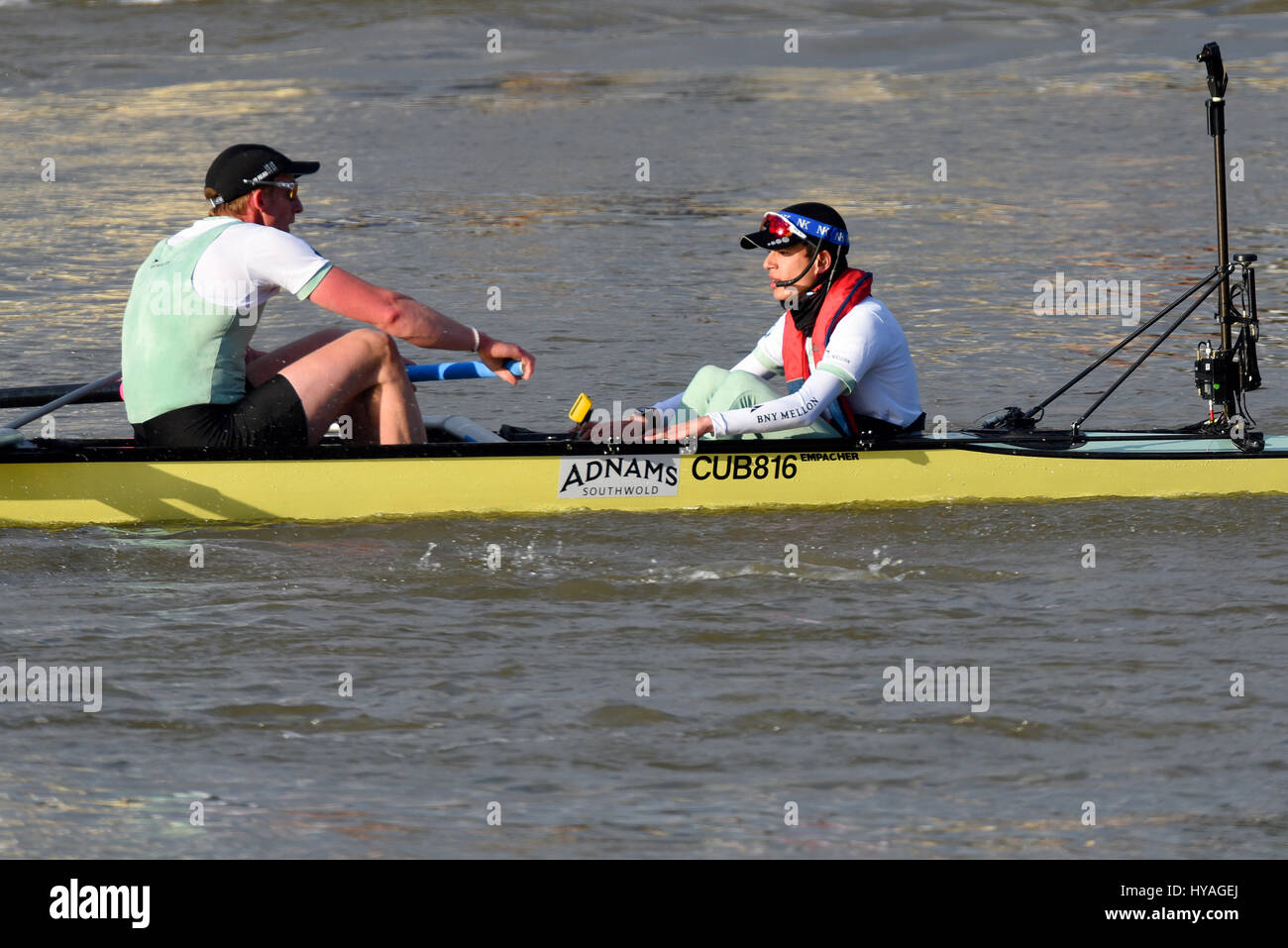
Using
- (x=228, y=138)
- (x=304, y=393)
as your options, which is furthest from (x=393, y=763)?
(x=228, y=138)

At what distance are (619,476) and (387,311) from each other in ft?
4.13

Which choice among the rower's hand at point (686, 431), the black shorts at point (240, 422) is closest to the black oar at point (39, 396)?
the black shorts at point (240, 422)

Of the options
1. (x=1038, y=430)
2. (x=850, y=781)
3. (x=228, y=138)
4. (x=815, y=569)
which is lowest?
(x=850, y=781)

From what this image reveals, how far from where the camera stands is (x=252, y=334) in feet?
23.2

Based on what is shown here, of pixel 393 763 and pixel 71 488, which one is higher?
pixel 71 488

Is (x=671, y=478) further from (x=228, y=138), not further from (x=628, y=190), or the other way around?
(x=228, y=138)

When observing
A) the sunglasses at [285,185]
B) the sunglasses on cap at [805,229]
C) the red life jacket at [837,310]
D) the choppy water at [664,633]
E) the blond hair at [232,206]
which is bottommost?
the choppy water at [664,633]

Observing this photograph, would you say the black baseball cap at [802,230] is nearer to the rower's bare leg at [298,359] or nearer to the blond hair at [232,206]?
the rower's bare leg at [298,359]

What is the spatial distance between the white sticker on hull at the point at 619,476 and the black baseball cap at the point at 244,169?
1637 millimetres

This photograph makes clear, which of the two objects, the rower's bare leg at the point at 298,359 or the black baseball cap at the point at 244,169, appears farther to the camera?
the rower's bare leg at the point at 298,359

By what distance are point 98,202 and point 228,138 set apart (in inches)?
157

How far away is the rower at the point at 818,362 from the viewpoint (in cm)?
726

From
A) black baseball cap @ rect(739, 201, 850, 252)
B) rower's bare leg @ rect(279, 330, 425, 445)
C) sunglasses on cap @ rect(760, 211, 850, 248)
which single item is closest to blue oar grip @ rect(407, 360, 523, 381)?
rower's bare leg @ rect(279, 330, 425, 445)

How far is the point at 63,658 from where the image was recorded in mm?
6230
